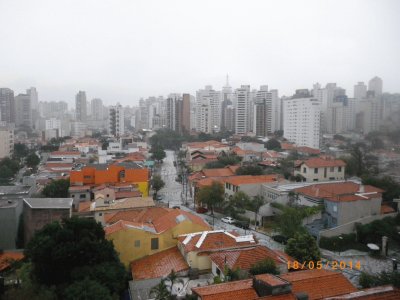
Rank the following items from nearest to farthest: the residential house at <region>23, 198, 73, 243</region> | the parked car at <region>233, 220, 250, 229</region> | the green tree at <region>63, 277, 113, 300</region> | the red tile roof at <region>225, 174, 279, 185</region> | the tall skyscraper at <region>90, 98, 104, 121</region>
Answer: the green tree at <region>63, 277, 113, 300</region>, the residential house at <region>23, 198, 73, 243</region>, the parked car at <region>233, 220, 250, 229</region>, the red tile roof at <region>225, 174, 279, 185</region>, the tall skyscraper at <region>90, 98, 104, 121</region>

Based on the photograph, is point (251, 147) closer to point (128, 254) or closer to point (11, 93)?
point (128, 254)

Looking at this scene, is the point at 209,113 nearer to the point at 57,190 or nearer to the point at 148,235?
the point at 57,190

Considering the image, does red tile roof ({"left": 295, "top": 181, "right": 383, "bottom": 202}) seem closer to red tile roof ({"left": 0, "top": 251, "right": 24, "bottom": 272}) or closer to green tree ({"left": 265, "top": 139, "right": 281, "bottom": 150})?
red tile roof ({"left": 0, "top": 251, "right": 24, "bottom": 272})

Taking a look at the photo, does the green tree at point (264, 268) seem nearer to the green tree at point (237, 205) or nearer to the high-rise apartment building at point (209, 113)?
the green tree at point (237, 205)

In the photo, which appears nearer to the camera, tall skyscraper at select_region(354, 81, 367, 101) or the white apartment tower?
tall skyscraper at select_region(354, 81, 367, 101)

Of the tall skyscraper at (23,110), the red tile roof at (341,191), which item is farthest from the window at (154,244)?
the tall skyscraper at (23,110)

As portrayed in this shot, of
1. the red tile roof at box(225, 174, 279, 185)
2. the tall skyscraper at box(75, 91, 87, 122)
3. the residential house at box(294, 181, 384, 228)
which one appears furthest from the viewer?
the tall skyscraper at box(75, 91, 87, 122)

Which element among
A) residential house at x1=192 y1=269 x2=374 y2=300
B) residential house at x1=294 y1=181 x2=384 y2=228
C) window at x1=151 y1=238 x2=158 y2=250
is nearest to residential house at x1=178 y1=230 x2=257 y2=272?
window at x1=151 y1=238 x2=158 y2=250
